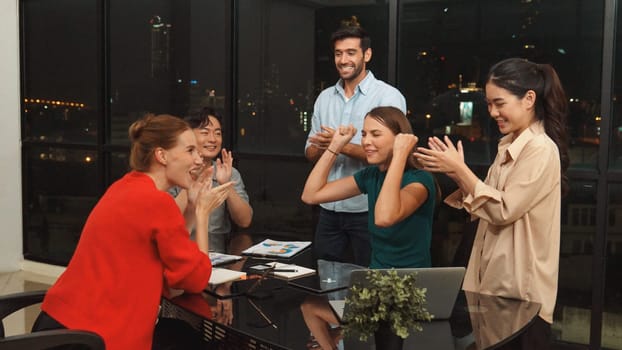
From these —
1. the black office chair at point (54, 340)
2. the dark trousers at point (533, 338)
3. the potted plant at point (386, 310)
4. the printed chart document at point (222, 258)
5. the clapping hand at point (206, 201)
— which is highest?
the clapping hand at point (206, 201)

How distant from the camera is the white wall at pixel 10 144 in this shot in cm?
578

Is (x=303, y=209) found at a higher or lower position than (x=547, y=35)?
lower

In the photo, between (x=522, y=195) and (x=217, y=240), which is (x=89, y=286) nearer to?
(x=217, y=240)

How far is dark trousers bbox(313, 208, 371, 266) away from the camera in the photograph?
11.3ft

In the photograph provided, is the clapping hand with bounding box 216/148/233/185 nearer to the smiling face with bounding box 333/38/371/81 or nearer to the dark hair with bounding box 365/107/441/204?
the smiling face with bounding box 333/38/371/81

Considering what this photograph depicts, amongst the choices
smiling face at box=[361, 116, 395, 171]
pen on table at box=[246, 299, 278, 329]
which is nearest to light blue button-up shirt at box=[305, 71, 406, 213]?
smiling face at box=[361, 116, 395, 171]

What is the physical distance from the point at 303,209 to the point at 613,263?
1996mm

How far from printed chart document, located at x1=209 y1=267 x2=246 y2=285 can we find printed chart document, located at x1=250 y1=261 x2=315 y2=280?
0.10m

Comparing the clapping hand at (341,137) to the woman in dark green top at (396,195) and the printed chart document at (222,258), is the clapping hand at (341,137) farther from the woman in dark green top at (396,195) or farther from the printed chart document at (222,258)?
the printed chart document at (222,258)

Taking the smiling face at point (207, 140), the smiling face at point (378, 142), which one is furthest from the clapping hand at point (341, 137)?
the smiling face at point (207, 140)

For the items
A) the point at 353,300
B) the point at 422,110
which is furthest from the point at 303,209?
the point at 353,300

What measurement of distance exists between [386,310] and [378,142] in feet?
4.05

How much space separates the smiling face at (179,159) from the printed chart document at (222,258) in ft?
1.47

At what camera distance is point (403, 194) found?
265 cm
